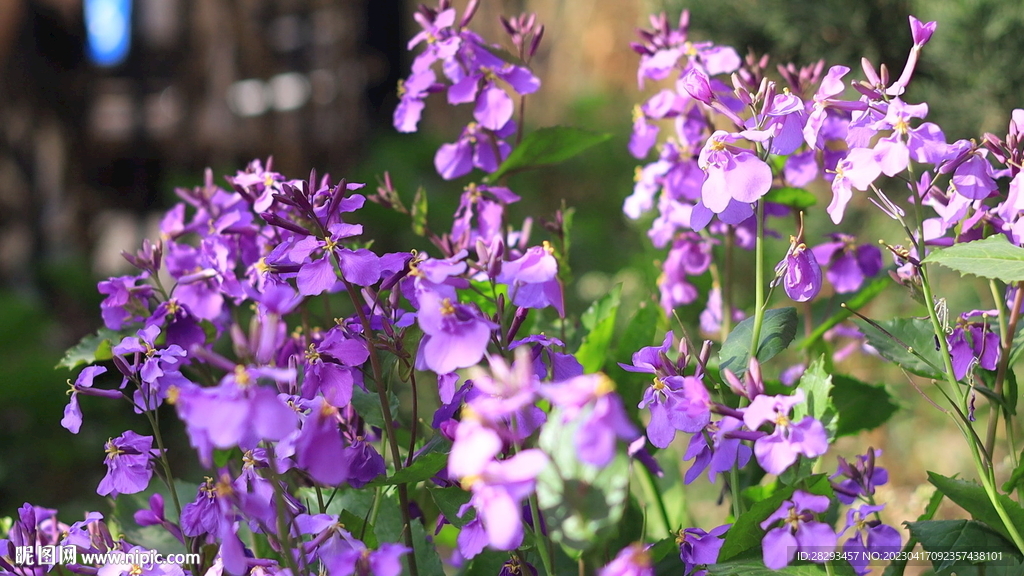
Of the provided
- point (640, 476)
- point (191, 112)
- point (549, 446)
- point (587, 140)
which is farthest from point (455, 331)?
point (191, 112)

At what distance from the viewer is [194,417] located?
410 millimetres

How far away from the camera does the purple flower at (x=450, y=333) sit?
0.51m

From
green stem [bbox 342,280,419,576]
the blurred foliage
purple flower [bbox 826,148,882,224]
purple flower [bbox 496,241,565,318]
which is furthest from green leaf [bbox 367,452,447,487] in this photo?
the blurred foliage

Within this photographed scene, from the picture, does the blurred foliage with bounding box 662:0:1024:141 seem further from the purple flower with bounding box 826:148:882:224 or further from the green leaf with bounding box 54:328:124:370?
the green leaf with bounding box 54:328:124:370

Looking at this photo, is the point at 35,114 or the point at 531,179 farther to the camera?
the point at 531,179

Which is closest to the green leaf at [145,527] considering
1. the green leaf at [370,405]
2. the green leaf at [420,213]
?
the green leaf at [370,405]

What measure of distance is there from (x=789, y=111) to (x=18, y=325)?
247 cm

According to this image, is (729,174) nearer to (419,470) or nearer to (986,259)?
(986,259)

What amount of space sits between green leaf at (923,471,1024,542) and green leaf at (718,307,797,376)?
0.46ft

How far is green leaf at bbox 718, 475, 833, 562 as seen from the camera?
58 cm

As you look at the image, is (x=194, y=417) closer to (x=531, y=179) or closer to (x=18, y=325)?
(x=18, y=325)

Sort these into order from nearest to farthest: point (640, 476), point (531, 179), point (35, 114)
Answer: point (640, 476) < point (35, 114) < point (531, 179)

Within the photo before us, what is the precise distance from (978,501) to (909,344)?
0.15 meters

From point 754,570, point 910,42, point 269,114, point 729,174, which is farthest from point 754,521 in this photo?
point 269,114
